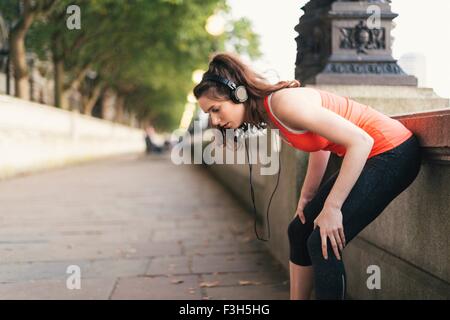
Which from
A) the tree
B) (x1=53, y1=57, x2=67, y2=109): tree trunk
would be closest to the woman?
the tree

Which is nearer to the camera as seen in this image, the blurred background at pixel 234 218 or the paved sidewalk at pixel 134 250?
the blurred background at pixel 234 218

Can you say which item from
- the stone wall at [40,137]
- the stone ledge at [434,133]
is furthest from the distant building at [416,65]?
the stone wall at [40,137]

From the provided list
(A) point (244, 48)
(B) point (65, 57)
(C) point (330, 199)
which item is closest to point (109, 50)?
(B) point (65, 57)

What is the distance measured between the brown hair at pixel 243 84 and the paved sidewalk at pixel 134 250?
160 cm

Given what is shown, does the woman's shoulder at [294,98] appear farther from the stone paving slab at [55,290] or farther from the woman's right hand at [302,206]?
the stone paving slab at [55,290]

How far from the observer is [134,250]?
473 cm

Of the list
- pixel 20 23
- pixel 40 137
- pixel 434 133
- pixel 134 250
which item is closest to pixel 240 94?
pixel 434 133

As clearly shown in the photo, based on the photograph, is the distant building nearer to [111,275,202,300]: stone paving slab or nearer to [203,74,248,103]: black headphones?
[203,74,248,103]: black headphones

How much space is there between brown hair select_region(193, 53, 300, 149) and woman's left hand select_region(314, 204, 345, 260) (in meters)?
0.54

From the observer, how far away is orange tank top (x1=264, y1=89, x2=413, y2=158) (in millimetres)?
2109

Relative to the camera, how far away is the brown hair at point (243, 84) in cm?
220

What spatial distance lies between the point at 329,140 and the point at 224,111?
52 centimetres

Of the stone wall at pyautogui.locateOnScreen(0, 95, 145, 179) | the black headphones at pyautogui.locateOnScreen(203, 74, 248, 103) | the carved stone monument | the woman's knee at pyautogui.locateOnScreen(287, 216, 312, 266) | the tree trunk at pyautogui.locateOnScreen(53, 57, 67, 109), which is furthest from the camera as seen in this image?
the tree trunk at pyautogui.locateOnScreen(53, 57, 67, 109)
